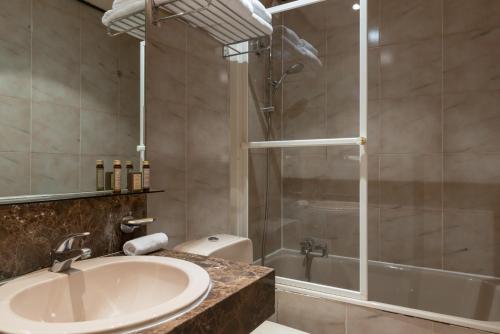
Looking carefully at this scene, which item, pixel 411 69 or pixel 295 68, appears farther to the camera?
pixel 411 69

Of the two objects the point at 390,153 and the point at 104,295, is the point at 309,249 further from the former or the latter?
the point at 104,295

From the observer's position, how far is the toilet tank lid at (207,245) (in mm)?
1300

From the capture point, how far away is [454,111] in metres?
2.11

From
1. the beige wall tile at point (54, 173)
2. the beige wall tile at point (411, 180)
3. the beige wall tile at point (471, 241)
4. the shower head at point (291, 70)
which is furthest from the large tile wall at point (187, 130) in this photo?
the beige wall tile at point (471, 241)

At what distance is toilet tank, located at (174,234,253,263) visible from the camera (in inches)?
51.6

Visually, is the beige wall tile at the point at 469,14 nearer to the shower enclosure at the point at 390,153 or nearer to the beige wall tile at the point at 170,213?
the shower enclosure at the point at 390,153

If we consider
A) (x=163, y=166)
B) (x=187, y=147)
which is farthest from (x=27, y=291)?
(x=187, y=147)

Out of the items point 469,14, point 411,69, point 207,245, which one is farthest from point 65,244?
point 469,14

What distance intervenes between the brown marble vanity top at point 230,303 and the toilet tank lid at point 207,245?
30 centimetres

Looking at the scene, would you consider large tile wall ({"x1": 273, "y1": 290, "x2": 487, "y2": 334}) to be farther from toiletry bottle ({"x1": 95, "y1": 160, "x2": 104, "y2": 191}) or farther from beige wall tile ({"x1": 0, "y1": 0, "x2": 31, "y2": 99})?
beige wall tile ({"x1": 0, "y1": 0, "x2": 31, "y2": 99})

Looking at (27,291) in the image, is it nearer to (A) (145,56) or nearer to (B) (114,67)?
(B) (114,67)

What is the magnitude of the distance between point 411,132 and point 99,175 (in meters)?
2.07

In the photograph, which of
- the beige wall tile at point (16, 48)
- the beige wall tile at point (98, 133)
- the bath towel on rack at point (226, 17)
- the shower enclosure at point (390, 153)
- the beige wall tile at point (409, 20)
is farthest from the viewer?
the beige wall tile at point (409, 20)

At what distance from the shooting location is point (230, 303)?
72 centimetres
